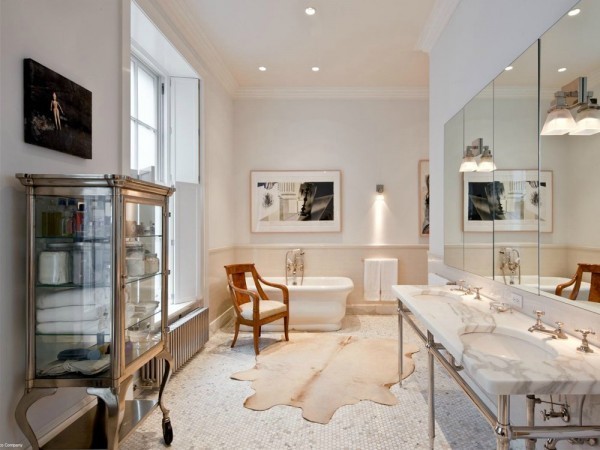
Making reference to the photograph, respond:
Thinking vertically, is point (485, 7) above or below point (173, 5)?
below

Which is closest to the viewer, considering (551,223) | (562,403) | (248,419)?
(562,403)

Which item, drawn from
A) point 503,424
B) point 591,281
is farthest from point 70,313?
point 591,281

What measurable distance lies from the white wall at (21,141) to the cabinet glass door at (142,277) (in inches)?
16.0

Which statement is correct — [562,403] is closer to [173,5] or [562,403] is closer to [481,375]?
[481,375]

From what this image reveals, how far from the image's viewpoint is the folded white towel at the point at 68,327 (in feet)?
5.07

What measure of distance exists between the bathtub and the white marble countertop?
194cm

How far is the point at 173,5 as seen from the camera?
9.14ft

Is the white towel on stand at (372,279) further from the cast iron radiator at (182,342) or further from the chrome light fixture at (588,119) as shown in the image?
the chrome light fixture at (588,119)

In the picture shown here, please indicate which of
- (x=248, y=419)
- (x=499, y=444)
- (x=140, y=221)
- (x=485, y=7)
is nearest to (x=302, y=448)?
(x=248, y=419)

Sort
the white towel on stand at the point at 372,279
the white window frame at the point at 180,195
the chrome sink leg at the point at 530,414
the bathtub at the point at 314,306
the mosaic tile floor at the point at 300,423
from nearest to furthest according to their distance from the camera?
1. the chrome sink leg at the point at 530,414
2. the mosaic tile floor at the point at 300,423
3. the white window frame at the point at 180,195
4. the bathtub at the point at 314,306
5. the white towel on stand at the point at 372,279

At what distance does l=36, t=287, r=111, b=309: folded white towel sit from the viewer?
1541 mm

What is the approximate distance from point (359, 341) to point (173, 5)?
358cm

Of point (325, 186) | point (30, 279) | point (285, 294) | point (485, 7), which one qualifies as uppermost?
point (485, 7)

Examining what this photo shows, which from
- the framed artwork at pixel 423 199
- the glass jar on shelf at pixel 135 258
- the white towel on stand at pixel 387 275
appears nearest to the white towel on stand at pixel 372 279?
the white towel on stand at pixel 387 275
